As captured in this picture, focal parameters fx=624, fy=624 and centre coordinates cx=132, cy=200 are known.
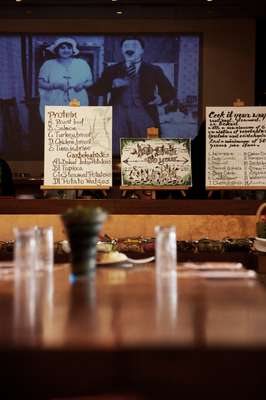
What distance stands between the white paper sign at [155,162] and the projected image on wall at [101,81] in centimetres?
409

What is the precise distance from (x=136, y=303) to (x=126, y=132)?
24.6 ft

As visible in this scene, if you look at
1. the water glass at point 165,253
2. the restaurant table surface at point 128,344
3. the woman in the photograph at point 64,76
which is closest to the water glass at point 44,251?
the water glass at point 165,253

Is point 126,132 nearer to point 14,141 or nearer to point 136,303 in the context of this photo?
point 14,141

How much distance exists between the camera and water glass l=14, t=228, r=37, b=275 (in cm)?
219

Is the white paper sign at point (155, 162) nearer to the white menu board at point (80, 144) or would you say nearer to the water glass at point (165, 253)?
the white menu board at point (80, 144)

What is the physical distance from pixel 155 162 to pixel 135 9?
15.0 ft

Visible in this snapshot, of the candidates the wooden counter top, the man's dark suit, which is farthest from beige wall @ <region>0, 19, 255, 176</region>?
the wooden counter top

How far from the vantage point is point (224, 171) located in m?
4.78

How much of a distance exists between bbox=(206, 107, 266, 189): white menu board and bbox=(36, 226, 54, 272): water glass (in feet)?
8.02

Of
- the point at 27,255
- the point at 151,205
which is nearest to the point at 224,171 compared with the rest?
the point at 151,205

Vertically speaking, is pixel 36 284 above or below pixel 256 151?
below

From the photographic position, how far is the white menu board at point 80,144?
475cm

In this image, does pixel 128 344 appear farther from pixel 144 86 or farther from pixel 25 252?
pixel 144 86

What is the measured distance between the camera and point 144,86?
9062mm
